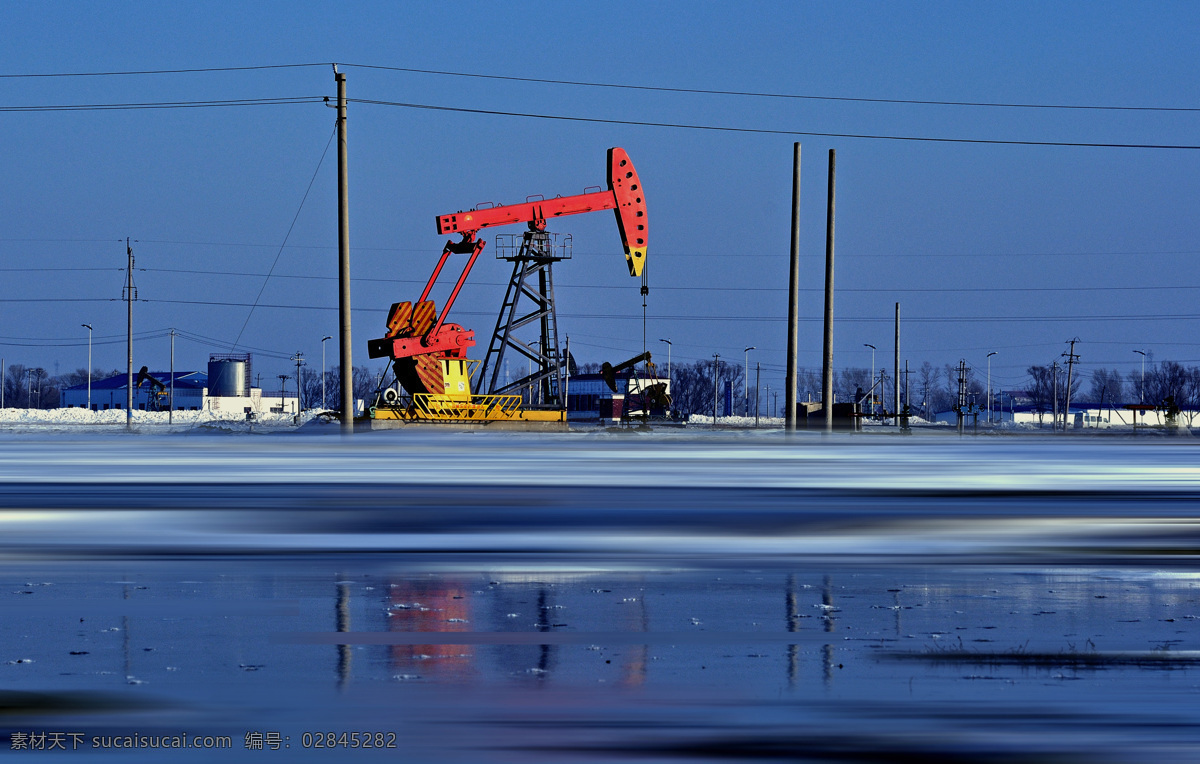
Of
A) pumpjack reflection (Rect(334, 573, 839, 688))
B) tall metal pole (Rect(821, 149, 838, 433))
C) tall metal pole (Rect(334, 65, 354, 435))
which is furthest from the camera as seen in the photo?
tall metal pole (Rect(821, 149, 838, 433))

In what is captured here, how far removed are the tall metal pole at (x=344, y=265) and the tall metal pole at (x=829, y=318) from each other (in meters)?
13.0

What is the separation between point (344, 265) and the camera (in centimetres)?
2897

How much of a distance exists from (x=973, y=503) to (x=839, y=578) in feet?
21.9

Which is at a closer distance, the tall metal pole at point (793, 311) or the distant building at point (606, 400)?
the tall metal pole at point (793, 311)

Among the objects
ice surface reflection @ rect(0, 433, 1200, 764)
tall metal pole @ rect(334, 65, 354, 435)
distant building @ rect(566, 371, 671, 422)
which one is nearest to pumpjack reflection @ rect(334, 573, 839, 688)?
ice surface reflection @ rect(0, 433, 1200, 764)

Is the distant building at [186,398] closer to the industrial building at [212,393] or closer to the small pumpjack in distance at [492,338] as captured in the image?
the industrial building at [212,393]

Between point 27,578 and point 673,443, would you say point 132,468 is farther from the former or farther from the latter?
point 673,443

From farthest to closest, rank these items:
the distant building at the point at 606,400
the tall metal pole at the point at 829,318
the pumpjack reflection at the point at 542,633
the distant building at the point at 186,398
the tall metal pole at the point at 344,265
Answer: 1. the distant building at the point at 186,398
2. the distant building at the point at 606,400
3. the tall metal pole at the point at 829,318
4. the tall metal pole at the point at 344,265
5. the pumpjack reflection at the point at 542,633

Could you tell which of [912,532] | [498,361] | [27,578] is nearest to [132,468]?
[27,578]

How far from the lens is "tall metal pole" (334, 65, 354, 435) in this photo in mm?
27828

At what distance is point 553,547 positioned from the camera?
33.5ft

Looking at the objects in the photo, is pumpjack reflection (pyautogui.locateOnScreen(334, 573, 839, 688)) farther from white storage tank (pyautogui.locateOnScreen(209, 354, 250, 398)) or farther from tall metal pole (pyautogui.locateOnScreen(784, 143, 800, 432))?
white storage tank (pyautogui.locateOnScreen(209, 354, 250, 398))

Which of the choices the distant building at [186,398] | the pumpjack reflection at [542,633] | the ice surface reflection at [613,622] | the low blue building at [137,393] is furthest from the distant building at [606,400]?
the low blue building at [137,393]

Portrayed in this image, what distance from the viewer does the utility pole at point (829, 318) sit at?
33656mm
